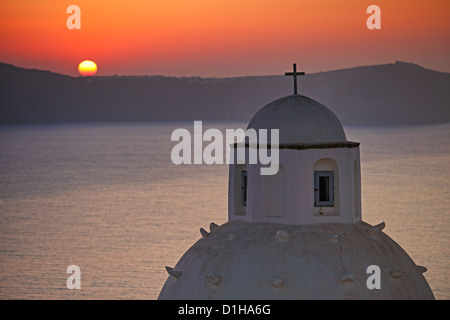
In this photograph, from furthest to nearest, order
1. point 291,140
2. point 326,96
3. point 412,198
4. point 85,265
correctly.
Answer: point 326,96 < point 412,198 < point 85,265 < point 291,140

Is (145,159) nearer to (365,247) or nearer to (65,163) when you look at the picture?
(65,163)

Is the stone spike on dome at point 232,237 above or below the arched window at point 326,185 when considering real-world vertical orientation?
below

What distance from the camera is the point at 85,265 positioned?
93.5 meters

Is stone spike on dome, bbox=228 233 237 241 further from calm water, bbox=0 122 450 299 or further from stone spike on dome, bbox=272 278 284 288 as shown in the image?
calm water, bbox=0 122 450 299

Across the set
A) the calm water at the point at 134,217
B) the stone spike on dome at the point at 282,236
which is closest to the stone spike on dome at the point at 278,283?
the stone spike on dome at the point at 282,236

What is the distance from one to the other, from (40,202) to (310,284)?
122 metres

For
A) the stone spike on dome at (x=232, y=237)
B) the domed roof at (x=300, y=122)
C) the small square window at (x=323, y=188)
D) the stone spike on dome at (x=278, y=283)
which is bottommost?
the stone spike on dome at (x=278, y=283)

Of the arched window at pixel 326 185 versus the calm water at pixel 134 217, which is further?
the calm water at pixel 134 217

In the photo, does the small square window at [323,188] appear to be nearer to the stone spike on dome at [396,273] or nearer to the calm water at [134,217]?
the stone spike on dome at [396,273]

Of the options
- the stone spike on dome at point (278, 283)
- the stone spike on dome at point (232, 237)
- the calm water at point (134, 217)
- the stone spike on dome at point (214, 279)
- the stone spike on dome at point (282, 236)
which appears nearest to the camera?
the stone spike on dome at point (278, 283)

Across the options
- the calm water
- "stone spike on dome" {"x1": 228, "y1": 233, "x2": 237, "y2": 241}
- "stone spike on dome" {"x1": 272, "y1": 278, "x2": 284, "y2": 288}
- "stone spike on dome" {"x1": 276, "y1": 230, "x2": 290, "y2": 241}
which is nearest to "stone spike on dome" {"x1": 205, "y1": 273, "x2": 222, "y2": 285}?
"stone spike on dome" {"x1": 228, "y1": 233, "x2": 237, "y2": 241}

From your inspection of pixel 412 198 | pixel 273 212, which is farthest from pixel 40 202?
pixel 273 212

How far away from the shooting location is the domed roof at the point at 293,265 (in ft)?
58.7

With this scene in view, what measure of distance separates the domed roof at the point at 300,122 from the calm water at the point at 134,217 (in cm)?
5735
